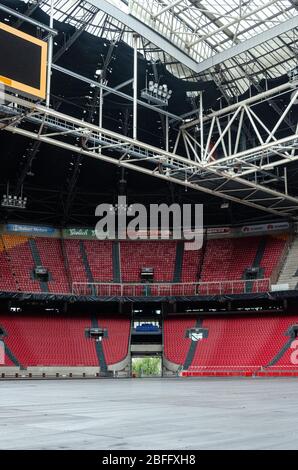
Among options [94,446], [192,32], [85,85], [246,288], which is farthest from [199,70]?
[94,446]

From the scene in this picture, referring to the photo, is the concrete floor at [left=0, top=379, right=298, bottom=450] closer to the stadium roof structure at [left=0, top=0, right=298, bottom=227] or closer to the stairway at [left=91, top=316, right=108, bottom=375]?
the stadium roof structure at [left=0, top=0, right=298, bottom=227]

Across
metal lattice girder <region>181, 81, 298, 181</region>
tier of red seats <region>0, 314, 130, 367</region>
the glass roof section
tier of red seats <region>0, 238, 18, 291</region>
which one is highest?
the glass roof section

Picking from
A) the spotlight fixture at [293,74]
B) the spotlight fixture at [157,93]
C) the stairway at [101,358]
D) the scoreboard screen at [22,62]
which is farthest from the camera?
the stairway at [101,358]

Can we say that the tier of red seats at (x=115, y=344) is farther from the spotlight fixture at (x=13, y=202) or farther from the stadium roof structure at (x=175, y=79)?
the stadium roof structure at (x=175, y=79)

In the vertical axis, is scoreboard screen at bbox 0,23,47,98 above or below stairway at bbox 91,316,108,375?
above

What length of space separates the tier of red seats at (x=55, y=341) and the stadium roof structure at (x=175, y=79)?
1460 centimetres

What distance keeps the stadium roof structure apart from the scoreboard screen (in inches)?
52.2

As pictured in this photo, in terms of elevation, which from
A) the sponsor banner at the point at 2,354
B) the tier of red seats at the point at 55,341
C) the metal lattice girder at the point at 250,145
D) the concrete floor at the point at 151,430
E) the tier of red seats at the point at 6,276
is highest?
the metal lattice girder at the point at 250,145

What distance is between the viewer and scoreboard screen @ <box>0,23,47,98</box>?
23984 millimetres

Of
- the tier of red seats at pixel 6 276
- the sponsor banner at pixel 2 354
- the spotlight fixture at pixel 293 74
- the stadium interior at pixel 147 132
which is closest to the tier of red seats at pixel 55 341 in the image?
the stadium interior at pixel 147 132

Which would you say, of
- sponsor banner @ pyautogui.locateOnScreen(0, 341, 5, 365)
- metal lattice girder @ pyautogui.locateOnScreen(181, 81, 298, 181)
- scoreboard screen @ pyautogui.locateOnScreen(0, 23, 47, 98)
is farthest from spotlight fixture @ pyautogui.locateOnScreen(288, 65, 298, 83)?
sponsor banner @ pyautogui.locateOnScreen(0, 341, 5, 365)

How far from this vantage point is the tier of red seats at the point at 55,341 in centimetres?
4497

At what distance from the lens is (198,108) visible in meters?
38.7

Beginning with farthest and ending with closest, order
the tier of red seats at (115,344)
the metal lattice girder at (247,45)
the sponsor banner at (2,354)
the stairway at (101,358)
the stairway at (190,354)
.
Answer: the tier of red seats at (115,344) → the stairway at (190,354) → the stairway at (101,358) → the sponsor banner at (2,354) → the metal lattice girder at (247,45)
